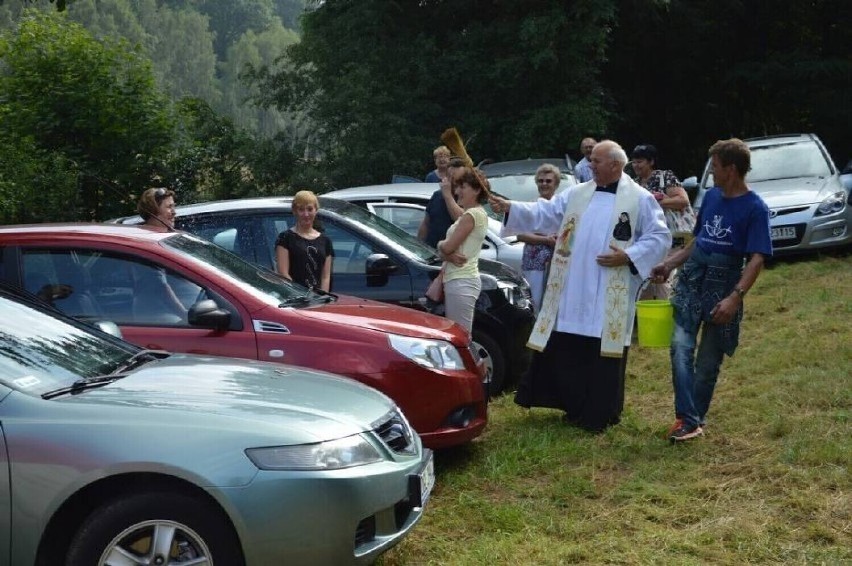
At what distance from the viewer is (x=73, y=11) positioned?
94.6 m

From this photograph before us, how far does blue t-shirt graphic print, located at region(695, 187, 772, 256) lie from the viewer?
6.84 metres

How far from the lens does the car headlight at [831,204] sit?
14617 millimetres

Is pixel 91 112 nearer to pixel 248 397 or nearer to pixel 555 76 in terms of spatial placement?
pixel 555 76

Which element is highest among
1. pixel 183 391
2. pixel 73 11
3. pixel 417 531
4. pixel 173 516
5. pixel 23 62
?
pixel 73 11

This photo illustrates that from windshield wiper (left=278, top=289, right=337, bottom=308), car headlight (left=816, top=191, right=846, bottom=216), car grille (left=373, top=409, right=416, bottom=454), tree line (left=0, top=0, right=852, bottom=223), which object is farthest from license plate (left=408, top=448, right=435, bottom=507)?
tree line (left=0, top=0, right=852, bottom=223)

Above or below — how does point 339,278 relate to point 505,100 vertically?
below

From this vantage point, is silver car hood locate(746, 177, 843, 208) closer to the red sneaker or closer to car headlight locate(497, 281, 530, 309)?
car headlight locate(497, 281, 530, 309)

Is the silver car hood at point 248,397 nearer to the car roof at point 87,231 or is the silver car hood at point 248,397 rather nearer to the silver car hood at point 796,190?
the car roof at point 87,231

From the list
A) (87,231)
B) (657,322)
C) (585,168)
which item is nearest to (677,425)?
(657,322)

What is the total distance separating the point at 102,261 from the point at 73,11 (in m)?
94.6

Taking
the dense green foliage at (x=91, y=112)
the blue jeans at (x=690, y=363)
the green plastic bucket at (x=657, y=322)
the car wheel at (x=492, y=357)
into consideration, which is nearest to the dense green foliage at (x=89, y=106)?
the dense green foliage at (x=91, y=112)

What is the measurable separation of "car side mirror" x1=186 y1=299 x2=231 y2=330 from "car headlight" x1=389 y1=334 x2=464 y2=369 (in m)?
0.92

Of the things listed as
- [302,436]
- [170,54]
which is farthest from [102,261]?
[170,54]

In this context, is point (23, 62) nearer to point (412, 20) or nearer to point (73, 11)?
point (412, 20)
